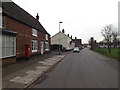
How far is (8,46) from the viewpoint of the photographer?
14.9 m

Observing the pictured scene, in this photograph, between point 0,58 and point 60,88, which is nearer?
point 60,88

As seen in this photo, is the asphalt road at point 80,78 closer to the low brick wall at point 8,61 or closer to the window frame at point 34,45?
the low brick wall at point 8,61

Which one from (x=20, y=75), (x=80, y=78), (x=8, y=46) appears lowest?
(x=80, y=78)

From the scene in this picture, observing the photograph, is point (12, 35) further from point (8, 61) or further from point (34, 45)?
point (34, 45)

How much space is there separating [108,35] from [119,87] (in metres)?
43.1

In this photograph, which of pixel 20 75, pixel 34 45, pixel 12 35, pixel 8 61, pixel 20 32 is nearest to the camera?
pixel 20 75

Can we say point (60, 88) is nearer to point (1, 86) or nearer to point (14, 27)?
point (1, 86)

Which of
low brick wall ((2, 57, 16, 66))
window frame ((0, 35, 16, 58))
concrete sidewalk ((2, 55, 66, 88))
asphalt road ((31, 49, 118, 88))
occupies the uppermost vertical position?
window frame ((0, 35, 16, 58))

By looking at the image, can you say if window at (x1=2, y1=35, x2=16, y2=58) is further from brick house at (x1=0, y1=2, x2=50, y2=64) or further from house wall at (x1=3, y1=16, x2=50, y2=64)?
house wall at (x1=3, y1=16, x2=50, y2=64)

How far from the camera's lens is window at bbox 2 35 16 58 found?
13.9 meters

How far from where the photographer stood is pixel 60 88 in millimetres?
7121

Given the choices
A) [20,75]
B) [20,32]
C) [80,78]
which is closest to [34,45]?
[20,32]

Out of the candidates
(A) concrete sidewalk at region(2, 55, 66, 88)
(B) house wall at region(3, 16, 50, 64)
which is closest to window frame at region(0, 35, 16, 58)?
(B) house wall at region(3, 16, 50, 64)

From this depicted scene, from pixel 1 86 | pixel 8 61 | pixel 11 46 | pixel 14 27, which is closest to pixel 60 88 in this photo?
pixel 1 86
